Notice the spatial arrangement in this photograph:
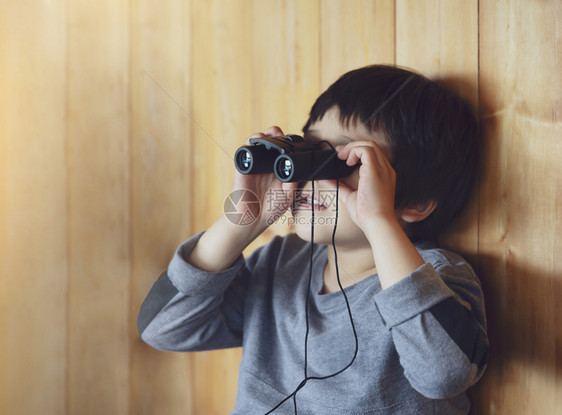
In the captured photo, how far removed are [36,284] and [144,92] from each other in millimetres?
429

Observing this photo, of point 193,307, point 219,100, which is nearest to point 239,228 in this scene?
point 193,307

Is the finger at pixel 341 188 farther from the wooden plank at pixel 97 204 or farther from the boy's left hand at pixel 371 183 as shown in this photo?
the wooden plank at pixel 97 204

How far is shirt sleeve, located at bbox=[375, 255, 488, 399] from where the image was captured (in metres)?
0.51

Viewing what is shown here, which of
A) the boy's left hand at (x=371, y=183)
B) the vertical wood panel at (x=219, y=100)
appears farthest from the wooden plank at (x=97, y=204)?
the boy's left hand at (x=371, y=183)

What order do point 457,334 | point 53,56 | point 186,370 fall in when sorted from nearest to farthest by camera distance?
point 457,334 → point 53,56 → point 186,370

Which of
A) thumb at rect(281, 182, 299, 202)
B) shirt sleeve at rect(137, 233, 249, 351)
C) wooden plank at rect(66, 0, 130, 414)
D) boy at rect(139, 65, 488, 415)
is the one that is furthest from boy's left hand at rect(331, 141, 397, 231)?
wooden plank at rect(66, 0, 130, 414)

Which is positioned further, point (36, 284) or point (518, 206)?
point (36, 284)

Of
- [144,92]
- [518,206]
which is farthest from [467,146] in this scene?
[144,92]

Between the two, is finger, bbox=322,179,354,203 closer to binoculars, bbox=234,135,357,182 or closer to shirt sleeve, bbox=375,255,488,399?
binoculars, bbox=234,135,357,182

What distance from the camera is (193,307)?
718 mm

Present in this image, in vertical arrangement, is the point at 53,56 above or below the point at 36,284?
above

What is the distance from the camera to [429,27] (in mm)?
714

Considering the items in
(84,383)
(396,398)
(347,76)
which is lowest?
(84,383)

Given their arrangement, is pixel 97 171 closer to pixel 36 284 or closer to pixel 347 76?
pixel 36 284
